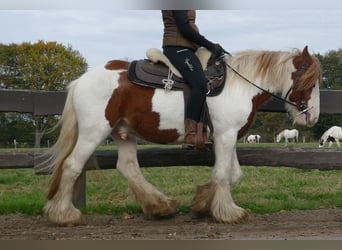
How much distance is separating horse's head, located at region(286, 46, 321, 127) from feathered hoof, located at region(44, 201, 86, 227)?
2.68 meters

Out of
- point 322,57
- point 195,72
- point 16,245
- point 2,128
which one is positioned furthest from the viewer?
point 2,128

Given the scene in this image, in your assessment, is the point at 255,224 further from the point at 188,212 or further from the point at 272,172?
the point at 272,172

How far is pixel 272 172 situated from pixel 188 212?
18.8 ft

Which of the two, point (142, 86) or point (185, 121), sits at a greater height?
point (142, 86)

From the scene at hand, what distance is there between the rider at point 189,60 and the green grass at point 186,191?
1386 millimetres

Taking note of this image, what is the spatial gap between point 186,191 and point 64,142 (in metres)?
2.90

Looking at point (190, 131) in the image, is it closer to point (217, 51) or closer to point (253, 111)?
point (253, 111)

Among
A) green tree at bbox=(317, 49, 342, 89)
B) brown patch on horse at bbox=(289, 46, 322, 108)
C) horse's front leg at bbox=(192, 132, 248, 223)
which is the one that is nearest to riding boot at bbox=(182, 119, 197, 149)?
horse's front leg at bbox=(192, 132, 248, 223)

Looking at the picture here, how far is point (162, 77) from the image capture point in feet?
16.7

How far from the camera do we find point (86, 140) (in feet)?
16.5

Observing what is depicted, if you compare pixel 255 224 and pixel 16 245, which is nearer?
pixel 16 245

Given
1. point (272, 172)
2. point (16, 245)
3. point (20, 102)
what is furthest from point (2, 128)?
point (16, 245)

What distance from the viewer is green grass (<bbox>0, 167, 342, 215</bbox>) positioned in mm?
5832

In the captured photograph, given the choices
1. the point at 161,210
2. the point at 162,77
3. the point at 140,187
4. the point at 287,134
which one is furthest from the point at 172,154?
the point at 287,134
